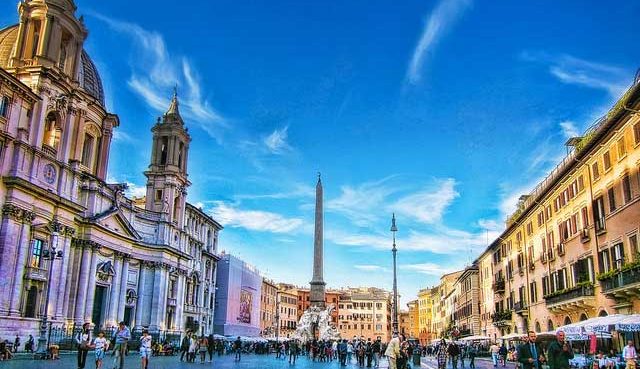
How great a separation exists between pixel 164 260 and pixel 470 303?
35.8 metres

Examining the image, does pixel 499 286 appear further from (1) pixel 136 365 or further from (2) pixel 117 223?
(1) pixel 136 365

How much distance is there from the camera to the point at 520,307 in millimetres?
45844

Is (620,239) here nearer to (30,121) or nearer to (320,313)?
(320,313)

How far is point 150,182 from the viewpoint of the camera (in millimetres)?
59719

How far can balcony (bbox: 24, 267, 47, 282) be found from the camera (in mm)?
36062

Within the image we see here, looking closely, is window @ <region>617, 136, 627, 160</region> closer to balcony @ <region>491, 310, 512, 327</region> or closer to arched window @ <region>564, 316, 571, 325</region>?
arched window @ <region>564, 316, 571, 325</region>

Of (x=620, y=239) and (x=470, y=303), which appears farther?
(x=470, y=303)

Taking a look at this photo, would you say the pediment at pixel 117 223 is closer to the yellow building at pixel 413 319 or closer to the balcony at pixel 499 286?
the balcony at pixel 499 286

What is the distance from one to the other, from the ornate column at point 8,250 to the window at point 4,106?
219 inches

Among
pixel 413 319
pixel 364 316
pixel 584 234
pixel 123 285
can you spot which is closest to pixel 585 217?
pixel 584 234

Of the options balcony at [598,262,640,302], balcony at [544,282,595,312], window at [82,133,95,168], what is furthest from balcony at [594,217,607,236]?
window at [82,133,95,168]

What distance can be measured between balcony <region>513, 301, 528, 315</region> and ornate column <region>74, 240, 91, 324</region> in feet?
112

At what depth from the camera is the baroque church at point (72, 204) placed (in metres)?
Answer: 34.8

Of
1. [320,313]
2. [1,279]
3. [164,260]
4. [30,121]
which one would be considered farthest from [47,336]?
[320,313]
